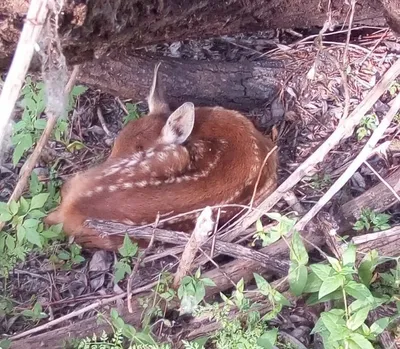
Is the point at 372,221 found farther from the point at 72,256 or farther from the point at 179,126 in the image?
the point at 72,256

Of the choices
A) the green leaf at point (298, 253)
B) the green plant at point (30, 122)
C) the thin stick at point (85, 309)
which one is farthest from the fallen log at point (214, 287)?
the green plant at point (30, 122)

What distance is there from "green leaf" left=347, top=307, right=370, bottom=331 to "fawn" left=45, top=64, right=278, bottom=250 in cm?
113

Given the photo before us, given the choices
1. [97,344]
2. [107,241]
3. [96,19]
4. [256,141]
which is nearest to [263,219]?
[256,141]

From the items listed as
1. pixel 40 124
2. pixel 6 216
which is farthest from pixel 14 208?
pixel 40 124

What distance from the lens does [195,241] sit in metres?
2.87

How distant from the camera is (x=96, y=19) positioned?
2816 millimetres

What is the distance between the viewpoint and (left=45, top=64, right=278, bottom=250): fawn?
3479 millimetres

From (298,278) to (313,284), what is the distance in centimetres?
9

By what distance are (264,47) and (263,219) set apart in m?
1.51

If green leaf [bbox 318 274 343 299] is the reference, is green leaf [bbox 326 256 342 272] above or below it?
above

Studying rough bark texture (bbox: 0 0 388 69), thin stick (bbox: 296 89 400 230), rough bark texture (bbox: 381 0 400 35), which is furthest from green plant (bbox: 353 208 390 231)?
rough bark texture (bbox: 0 0 388 69)

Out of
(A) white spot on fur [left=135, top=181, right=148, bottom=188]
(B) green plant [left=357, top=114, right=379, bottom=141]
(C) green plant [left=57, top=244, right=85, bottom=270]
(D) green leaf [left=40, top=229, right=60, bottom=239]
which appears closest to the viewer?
(D) green leaf [left=40, top=229, right=60, bottom=239]

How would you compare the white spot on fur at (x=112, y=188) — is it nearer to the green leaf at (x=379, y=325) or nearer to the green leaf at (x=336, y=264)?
the green leaf at (x=336, y=264)

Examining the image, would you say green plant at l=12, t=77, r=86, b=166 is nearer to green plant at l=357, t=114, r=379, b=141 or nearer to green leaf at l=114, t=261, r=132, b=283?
green leaf at l=114, t=261, r=132, b=283
